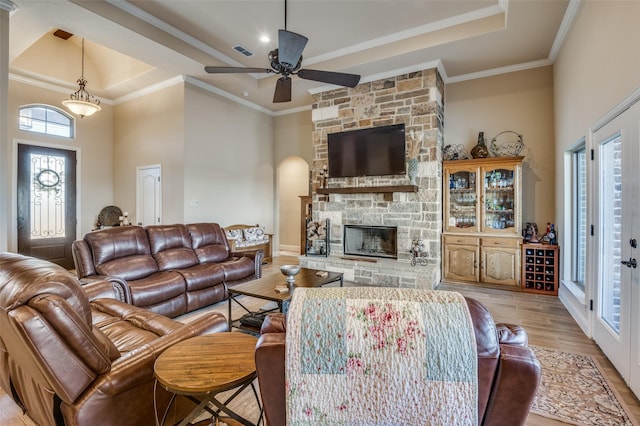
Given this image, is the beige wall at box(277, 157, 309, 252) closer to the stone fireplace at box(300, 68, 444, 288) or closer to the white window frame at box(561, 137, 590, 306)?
the stone fireplace at box(300, 68, 444, 288)

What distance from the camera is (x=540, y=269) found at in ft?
15.0

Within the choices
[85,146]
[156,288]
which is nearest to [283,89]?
[156,288]

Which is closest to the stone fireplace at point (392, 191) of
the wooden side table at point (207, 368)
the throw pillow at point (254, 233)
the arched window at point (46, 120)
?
the throw pillow at point (254, 233)

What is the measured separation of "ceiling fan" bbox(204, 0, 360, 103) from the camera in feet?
9.00

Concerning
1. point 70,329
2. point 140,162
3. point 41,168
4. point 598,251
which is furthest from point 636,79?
point 41,168

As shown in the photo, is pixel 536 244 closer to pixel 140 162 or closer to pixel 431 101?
pixel 431 101

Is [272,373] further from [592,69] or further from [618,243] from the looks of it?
[592,69]

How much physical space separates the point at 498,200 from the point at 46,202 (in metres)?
8.21

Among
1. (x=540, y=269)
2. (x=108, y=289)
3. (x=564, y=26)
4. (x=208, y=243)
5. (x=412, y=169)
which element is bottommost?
(x=540, y=269)

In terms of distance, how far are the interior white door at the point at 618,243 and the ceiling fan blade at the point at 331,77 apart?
2332 mm

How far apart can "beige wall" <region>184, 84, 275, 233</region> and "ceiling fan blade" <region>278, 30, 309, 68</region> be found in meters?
→ 3.45

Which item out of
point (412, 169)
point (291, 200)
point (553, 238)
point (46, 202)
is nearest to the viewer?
point (553, 238)

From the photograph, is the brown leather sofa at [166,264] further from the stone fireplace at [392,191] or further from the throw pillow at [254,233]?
the throw pillow at [254,233]

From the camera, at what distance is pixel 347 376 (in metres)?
1.04
